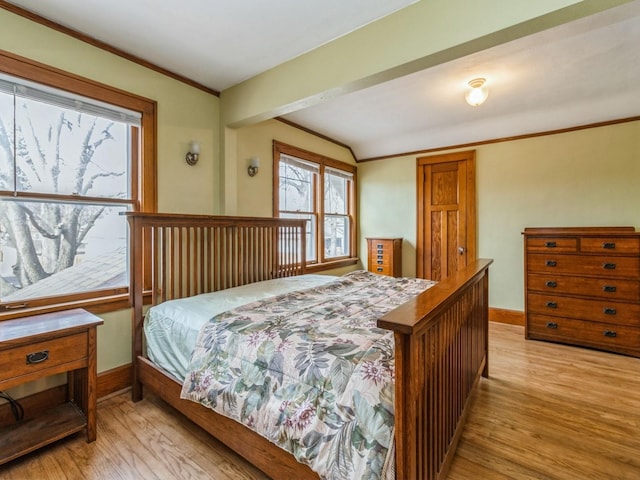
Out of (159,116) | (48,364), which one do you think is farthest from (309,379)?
(159,116)

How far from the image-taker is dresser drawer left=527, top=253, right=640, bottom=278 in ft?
9.70

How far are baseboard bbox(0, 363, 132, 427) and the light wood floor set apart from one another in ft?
0.33

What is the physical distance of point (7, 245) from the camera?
1966 millimetres

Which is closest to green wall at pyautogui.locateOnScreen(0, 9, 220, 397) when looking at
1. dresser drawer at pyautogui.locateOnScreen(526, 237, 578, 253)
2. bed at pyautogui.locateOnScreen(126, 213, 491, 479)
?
bed at pyautogui.locateOnScreen(126, 213, 491, 479)

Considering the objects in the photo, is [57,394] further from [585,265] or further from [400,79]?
[585,265]

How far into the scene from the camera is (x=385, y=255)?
461 cm

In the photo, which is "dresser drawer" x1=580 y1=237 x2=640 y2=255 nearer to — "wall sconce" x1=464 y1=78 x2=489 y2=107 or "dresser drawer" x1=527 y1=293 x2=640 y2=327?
"dresser drawer" x1=527 y1=293 x2=640 y2=327

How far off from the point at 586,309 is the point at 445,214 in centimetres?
190

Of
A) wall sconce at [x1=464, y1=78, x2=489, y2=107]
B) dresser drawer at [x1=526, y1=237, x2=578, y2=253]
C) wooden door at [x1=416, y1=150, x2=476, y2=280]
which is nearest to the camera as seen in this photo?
wall sconce at [x1=464, y1=78, x2=489, y2=107]

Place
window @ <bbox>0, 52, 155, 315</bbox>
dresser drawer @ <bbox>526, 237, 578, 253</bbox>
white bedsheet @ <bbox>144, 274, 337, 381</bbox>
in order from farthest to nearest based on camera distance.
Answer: dresser drawer @ <bbox>526, 237, 578, 253</bbox>
window @ <bbox>0, 52, 155, 315</bbox>
white bedsheet @ <bbox>144, 274, 337, 381</bbox>

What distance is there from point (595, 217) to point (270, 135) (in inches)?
148

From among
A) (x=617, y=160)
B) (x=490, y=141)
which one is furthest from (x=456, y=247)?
(x=617, y=160)

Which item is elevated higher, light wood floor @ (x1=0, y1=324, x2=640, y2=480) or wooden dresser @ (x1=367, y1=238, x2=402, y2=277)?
wooden dresser @ (x1=367, y1=238, x2=402, y2=277)

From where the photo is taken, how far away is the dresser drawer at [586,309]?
296 cm
